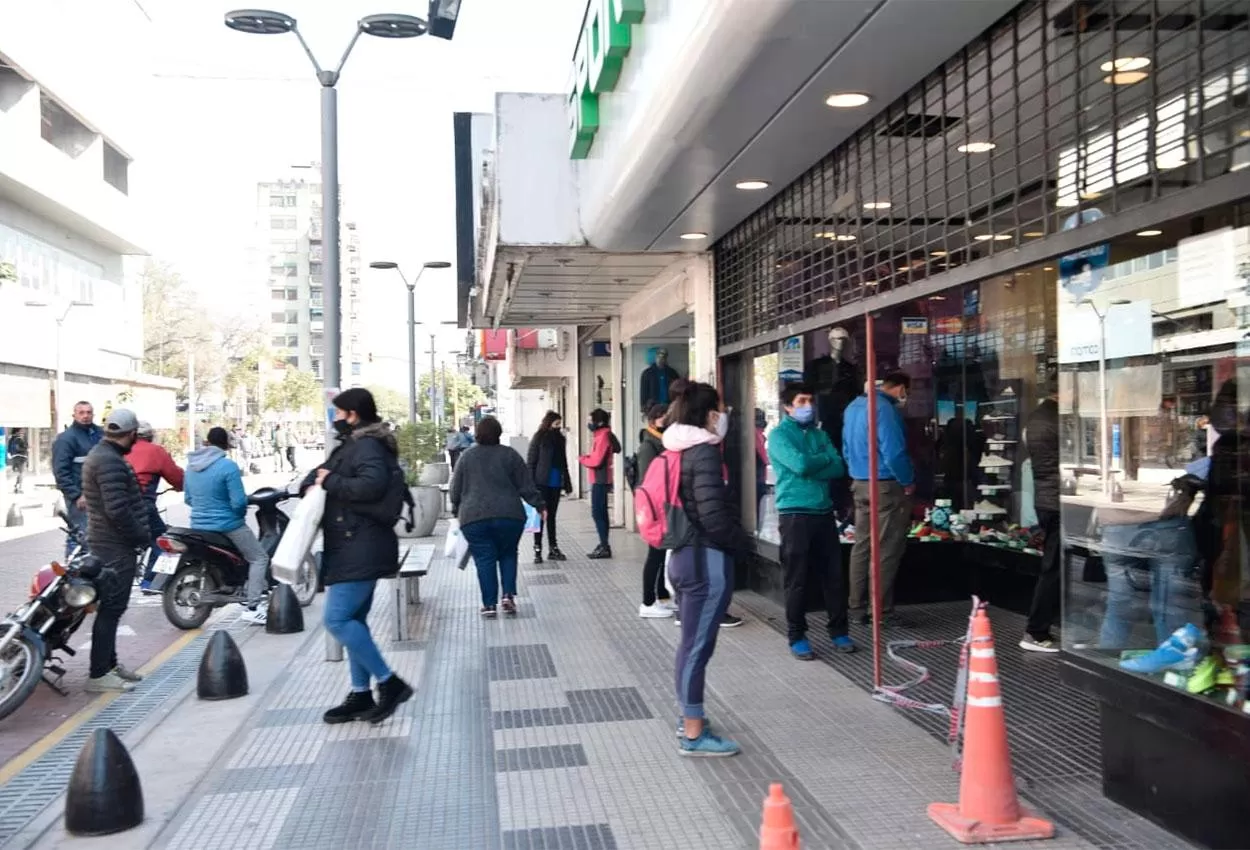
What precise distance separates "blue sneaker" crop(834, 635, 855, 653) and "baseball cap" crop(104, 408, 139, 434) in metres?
4.95

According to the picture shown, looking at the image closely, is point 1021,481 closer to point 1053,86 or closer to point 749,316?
point 749,316

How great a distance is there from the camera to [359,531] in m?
5.64

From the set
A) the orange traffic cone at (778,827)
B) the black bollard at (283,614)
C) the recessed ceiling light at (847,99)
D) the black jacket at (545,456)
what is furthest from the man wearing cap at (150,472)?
the orange traffic cone at (778,827)

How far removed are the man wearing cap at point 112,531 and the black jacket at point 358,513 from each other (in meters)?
1.76

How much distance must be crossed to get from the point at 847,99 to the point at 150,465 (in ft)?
22.6

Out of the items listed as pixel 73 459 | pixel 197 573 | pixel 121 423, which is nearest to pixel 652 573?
pixel 197 573

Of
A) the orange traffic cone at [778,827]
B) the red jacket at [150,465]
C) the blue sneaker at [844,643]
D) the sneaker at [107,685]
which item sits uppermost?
the red jacket at [150,465]

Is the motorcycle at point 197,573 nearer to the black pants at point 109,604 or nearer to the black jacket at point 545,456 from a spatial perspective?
the black pants at point 109,604

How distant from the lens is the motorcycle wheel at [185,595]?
9094 millimetres

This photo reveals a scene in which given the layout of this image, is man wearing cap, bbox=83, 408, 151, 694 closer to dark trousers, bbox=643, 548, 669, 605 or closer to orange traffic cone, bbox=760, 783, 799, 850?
dark trousers, bbox=643, 548, 669, 605

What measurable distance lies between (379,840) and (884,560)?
15.0 feet

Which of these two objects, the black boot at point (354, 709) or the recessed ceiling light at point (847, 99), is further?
the black boot at point (354, 709)

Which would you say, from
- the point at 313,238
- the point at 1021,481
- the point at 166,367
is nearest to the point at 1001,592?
the point at 1021,481

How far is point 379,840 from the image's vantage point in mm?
4305
